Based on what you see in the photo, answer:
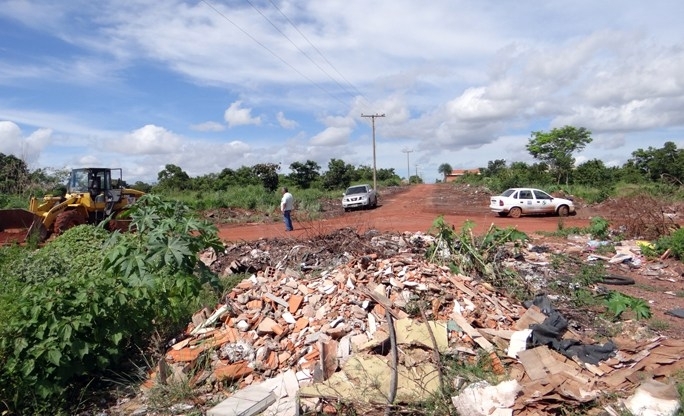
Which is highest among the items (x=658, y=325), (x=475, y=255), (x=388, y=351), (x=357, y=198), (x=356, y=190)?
(x=356, y=190)

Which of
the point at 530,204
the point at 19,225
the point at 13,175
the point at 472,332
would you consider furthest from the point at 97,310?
the point at 13,175

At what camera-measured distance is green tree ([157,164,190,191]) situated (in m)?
42.8

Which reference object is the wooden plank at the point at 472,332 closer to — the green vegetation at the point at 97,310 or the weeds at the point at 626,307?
the weeds at the point at 626,307

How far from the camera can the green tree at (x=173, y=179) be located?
42781mm

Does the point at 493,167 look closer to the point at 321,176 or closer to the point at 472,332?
the point at 321,176

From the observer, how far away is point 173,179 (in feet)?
146

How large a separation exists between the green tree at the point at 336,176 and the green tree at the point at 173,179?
13127mm

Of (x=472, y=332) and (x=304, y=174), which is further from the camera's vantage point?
(x=304, y=174)

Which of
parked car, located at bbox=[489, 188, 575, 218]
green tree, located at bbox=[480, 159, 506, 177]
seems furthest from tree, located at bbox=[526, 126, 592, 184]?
parked car, located at bbox=[489, 188, 575, 218]

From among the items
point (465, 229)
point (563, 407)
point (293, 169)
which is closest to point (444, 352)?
point (563, 407)

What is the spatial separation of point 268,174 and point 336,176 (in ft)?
46.2

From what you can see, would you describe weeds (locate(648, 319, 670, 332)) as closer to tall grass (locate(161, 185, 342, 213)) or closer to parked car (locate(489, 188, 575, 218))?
parked car (locate(489, 188, 575, 218))

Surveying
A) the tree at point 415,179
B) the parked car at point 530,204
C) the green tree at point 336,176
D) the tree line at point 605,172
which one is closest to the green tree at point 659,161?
the tree line at point 605,172

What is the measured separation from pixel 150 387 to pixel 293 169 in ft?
156
